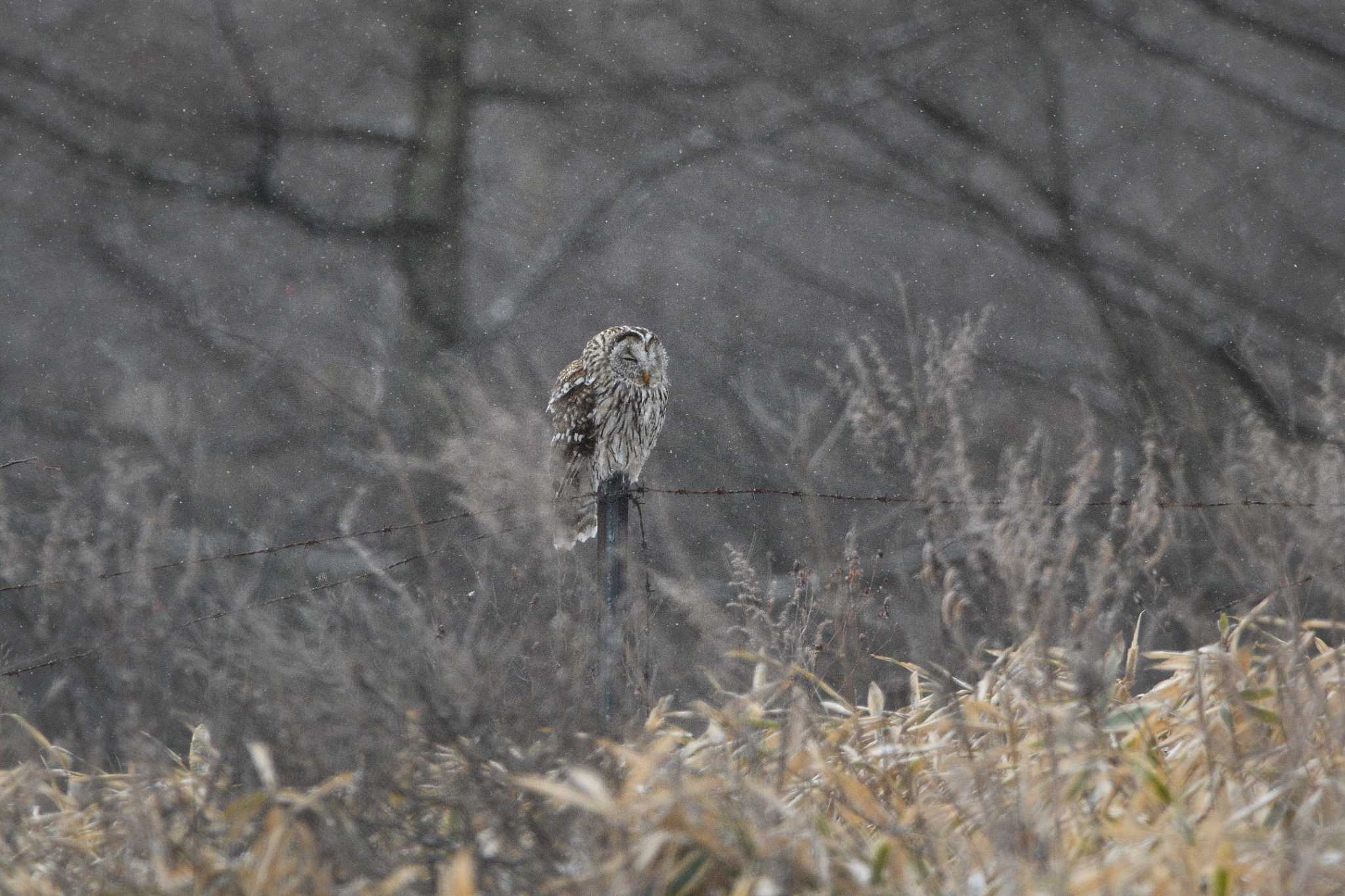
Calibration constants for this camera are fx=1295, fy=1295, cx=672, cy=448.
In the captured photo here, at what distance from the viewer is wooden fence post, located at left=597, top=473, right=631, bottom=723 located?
2.33 metres

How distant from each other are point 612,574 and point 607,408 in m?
1.62

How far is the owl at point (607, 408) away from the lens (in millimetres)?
4039

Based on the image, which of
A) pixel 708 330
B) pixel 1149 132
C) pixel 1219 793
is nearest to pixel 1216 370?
pixel 1149 132

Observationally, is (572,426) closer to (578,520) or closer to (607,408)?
(607,408)

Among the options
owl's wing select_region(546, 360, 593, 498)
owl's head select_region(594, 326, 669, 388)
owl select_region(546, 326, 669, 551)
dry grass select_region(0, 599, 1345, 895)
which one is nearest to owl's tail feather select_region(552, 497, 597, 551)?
owl select_region(546, 326, 669, 551)

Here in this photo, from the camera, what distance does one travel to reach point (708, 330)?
8836 mm

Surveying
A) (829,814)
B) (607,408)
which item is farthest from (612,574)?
(607,408)

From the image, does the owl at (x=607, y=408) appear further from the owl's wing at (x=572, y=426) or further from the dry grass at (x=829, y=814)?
the dry grass at (x=829, y=814)

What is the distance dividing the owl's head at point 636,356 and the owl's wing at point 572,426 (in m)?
0.12

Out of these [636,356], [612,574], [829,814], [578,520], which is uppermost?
[636,356]

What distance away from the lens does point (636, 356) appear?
4055 mm

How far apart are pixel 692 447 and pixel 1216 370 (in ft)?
11.6

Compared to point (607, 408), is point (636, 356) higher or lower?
higher

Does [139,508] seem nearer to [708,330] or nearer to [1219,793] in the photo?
[1219,793]
